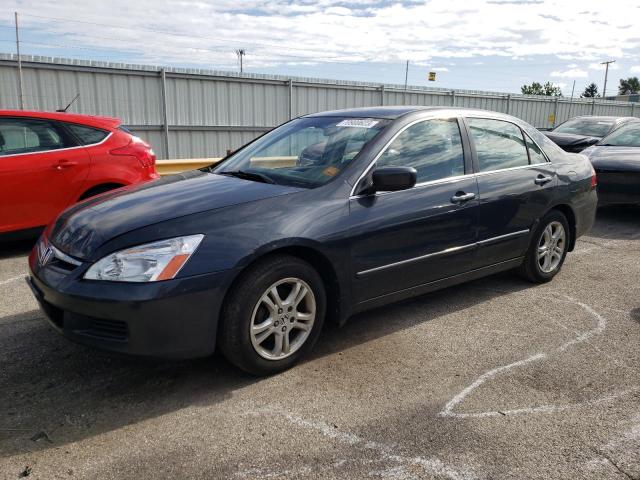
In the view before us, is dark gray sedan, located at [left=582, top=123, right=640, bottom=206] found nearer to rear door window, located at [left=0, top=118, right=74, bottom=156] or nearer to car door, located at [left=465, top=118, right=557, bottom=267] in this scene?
car door, located at [left=465, top=118, right=557, bottom=267]

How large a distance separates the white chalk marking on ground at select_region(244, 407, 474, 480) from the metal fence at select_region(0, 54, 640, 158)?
36.8ft

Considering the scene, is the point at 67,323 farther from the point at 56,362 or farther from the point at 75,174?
the point at 75,174

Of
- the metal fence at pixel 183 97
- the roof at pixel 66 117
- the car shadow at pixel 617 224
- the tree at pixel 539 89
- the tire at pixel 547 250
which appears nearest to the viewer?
the tire at pixel 547 250

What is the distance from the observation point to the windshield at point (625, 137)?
359 inches

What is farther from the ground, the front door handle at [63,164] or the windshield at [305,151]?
the windshield at [305,151]

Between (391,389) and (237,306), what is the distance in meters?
1.01

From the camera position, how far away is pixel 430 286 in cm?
414

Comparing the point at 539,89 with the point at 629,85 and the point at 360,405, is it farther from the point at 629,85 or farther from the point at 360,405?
the point at 360,405

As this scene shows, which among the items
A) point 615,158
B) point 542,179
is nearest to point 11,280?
point 542,179

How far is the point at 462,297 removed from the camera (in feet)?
15.9

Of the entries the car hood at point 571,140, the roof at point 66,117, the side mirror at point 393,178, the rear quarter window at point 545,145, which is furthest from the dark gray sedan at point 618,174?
the roof at point 66,117

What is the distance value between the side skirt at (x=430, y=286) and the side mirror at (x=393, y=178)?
755 mm

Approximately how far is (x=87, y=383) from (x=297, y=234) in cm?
147

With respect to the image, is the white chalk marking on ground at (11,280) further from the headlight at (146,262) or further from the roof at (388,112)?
the roof at (388,112)
